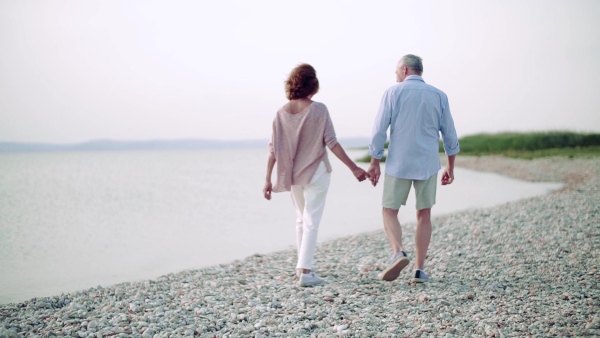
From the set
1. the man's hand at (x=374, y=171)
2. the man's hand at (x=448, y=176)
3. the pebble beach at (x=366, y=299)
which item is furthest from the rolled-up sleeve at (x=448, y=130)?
the pebble beach at (x=366, y=299)

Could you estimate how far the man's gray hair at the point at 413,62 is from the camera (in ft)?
15.8

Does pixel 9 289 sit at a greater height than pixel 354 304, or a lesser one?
lesser

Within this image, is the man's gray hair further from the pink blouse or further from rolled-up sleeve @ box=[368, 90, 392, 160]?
the pink blouse

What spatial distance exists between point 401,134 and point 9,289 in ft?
18.2

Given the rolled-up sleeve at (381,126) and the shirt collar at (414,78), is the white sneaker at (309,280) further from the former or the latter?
the shirt collar at (414,78)

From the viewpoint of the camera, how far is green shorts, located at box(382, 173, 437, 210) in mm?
4785

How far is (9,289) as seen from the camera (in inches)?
275

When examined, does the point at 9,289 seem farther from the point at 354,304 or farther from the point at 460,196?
the point at 460,196

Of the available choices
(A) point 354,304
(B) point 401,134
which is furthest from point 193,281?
(B) point 401,134

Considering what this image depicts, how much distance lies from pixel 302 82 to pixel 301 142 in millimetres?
538

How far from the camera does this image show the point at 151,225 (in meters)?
12.8

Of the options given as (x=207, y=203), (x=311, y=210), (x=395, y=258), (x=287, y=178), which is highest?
(x=287, y=178)

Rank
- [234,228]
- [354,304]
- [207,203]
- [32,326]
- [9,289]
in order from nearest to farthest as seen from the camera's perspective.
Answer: [32,326] → [354,304] → [9,289] → [234,228] → [207,203]

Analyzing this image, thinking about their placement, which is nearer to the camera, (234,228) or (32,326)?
(32,326)
